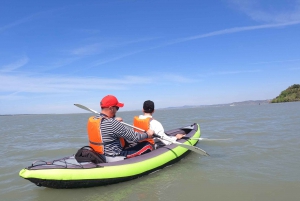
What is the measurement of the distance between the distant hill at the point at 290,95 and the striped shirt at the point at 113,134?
2563 inches

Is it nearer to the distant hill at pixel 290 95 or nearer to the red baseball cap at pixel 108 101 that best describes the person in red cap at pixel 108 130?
the red baseball cap at pixel 108 101

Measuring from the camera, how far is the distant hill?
60.4m

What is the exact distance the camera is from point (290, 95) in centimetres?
6247

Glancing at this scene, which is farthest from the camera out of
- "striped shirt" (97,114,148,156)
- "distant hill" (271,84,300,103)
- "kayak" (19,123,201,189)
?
"distant hill" (271,84,300,103)

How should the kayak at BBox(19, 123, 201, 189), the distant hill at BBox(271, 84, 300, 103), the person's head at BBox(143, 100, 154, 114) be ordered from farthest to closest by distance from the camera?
the distant hill at BBox(271, 84, 300, 103)
the person's head at BBox(143, 100, 154, 114)
the kayak at BBox(19, 123, 201, 189)

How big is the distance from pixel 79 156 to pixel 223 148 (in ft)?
16.2

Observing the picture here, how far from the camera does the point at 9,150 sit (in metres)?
9.27

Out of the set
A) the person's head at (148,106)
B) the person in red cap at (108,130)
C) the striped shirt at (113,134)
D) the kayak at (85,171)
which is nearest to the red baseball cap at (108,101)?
the person in red cap at (108,130)

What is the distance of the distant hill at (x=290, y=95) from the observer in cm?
6043

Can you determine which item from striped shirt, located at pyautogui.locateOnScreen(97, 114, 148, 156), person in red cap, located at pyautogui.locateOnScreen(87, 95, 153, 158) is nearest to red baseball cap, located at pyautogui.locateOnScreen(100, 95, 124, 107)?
person in red cap, located at pyautogui.locateOnScreen(87, 95, 153, 158)

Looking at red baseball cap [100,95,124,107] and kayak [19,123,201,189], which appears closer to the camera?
kayak [19,123,201,189]

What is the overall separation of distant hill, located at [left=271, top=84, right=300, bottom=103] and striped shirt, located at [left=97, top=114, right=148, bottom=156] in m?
65.1

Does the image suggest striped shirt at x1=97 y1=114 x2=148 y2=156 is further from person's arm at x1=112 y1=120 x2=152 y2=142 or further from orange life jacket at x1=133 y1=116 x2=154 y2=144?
orange life jacket at x1=133 y1=116 x2=154 y2=144

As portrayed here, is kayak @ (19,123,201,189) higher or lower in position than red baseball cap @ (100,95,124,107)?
lower
